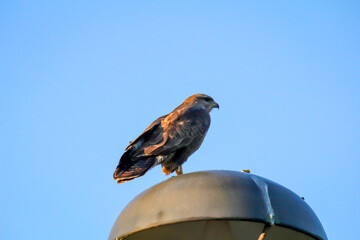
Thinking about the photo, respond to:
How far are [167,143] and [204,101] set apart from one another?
74.1 inches

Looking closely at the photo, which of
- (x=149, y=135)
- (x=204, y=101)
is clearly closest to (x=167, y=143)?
(x=149, y=135)

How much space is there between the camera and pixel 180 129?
20.6 feet

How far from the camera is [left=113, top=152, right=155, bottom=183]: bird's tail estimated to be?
5.04 metres

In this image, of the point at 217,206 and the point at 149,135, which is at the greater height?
the point at 149,135

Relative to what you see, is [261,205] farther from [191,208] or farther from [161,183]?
[161,183]

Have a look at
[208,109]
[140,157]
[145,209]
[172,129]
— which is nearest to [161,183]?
[145,209]

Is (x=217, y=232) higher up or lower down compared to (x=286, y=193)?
lower down

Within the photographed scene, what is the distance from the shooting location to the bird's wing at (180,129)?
19.1 feet

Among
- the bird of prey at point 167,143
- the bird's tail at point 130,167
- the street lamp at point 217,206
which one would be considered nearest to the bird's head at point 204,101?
the bird of prey at point 167,143

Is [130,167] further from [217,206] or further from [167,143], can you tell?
[217,206]

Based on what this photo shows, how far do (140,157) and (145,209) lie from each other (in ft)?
8.65

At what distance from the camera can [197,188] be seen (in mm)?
2834

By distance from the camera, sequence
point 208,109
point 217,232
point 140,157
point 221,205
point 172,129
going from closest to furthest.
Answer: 1. point 221,205
2. point 217,232
3. point 140,157
4. point 172,129
5. point 208,109

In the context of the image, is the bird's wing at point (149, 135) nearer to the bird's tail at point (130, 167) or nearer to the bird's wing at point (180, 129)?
the bird's wing at point (180, 129)
